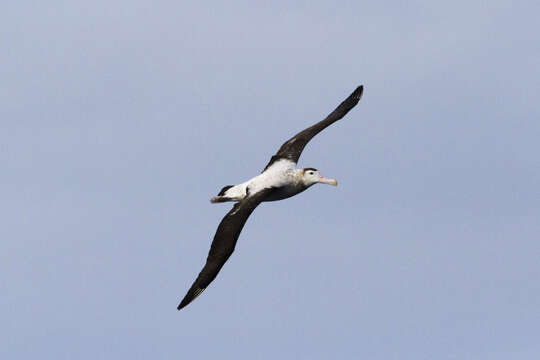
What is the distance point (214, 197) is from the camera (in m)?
27.0

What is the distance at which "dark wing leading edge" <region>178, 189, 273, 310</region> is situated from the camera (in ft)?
76.0

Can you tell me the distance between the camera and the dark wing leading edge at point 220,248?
23.2 meters

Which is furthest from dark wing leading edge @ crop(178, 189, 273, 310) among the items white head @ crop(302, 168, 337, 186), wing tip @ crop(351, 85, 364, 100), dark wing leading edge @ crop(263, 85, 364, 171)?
wing tip @ crop(351, 85, 364, 100)

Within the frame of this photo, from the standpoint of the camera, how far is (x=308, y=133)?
2969 centimetres

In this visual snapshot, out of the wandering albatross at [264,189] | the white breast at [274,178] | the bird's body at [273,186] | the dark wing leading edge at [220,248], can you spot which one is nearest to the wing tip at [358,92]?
the wandering albatross at [264,189]

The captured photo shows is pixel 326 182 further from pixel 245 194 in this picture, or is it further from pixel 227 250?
pixel 227 250

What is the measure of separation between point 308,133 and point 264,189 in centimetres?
397

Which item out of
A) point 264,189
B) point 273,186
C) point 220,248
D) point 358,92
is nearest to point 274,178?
point 273,186

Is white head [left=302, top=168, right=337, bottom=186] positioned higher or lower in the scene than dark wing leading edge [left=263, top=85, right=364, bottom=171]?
lower

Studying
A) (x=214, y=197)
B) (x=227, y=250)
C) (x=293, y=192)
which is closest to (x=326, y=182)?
(x=293, y=192)

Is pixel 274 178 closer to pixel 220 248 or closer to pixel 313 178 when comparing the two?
pixel 313 178

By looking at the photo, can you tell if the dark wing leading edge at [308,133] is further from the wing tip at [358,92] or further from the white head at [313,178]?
the white head at [313,178]

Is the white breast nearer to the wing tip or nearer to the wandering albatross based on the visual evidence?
the wandering albatross

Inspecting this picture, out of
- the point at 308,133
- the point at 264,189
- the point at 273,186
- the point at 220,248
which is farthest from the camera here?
the point at 308,133
